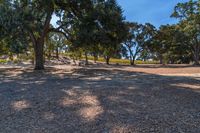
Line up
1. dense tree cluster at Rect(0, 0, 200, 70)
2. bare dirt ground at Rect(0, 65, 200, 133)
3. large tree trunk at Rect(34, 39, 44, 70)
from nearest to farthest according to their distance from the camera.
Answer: bare dirt ground at Rect(0, 65, 200, 133) < dense tree cluster at Rect(0, 0, 200, 70) < large tree trunk at Rect(34, 39, 44, 70)

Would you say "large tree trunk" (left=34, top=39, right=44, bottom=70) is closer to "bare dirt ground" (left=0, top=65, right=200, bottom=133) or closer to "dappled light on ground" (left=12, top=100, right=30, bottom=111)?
"bare dirt ground" (left=0, top=65, right=200, bottom=133)

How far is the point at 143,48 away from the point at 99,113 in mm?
40797

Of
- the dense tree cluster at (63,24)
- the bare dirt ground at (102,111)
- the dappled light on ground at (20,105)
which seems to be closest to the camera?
the bare dirt ground at (102,111)

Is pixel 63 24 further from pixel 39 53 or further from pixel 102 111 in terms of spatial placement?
pixel 102 111

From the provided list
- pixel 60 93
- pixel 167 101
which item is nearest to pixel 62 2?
pixel 60 93

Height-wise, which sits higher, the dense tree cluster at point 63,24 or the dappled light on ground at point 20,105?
the dense tree cluster at point 63,24

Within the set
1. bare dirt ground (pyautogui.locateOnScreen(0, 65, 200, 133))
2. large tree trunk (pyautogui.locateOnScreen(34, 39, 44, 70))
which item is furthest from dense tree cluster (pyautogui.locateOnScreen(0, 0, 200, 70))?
bare dirt ground (pyautogui.locateOnScreen(0, 65, 200, 133))

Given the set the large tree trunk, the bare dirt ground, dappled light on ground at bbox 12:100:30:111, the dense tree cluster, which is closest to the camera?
the bare dirt ground

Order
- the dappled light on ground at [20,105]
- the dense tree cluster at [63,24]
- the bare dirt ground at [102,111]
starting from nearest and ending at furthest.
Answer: the bare dirt ground at [102,111]
the dappled light on ground at [20,105]
the dense tree cluster at [63,24]

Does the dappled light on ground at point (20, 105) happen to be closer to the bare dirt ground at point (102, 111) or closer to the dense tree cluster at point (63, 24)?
the bare dirt ground at point (102, 111)

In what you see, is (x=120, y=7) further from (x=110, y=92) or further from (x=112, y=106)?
(x=112, y=106)

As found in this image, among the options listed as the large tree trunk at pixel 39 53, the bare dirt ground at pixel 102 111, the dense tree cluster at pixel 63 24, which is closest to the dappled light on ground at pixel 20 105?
the bare dirt ground at pixel 102 111

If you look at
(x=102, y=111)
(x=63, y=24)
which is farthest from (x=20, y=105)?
(x=63, y=24)

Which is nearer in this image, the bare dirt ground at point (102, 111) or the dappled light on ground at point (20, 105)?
the bare dirt ground at point (102, 111)
